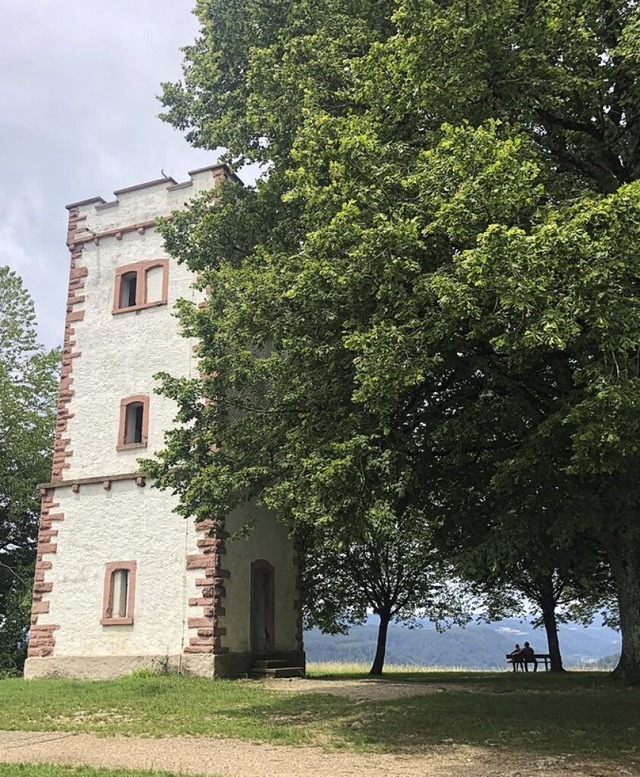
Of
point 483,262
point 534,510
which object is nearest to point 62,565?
point 534,510

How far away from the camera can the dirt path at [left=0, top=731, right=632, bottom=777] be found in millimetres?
7824

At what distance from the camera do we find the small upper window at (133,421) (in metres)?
22.4

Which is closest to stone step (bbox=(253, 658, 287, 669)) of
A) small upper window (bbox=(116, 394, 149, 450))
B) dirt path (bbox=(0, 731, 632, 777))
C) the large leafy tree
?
small upper window (bbox=(116, 394, 149, 450))

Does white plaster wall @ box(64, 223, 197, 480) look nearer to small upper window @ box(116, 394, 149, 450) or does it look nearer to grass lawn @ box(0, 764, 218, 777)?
small upper window @ box(116, 394, 149, 450)

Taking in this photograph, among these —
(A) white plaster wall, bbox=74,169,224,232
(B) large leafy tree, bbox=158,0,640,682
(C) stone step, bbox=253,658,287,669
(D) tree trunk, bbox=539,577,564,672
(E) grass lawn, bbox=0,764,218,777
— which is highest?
(A) white plaster wall, bbox=74,169,224,232

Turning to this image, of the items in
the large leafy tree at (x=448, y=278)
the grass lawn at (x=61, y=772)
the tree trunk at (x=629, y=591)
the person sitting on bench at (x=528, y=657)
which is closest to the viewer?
the grass lawn at (x=61, y=772)

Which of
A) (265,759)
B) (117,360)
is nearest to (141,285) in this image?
(117,360)

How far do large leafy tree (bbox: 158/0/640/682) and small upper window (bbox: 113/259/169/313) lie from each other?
28.6 feet

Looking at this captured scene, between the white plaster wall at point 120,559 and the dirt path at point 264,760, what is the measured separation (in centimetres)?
1029

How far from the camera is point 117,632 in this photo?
815 inches

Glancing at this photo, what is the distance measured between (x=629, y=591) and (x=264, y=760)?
762 cm

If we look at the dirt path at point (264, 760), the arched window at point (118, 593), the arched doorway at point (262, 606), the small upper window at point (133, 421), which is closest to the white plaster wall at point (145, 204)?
the small upper window at point (133, 421)

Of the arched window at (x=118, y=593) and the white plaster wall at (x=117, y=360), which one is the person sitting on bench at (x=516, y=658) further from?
the white plaster wall at (x=117, y=360)

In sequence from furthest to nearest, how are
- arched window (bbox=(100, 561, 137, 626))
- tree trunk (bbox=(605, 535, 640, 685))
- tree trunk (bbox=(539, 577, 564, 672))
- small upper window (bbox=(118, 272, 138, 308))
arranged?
tree trunk (bbox=(539, 577, 564, 672)) < small upper window (bbox=(118, 272, 138, 308)) < arched window (bbox=(100, 561, 137, 626)) < tree trunk (bbox=(605, 535, 640, 685))
